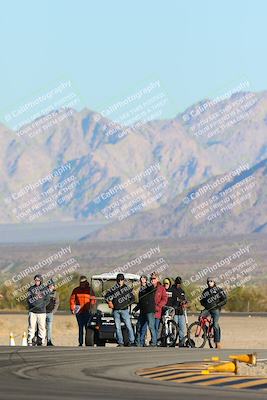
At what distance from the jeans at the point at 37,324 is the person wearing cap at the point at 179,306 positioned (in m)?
2.99

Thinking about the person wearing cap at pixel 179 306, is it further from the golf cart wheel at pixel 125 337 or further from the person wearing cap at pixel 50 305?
the person wearing cap at pixel 50 305

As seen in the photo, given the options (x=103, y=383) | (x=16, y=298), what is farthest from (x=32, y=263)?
(x=103, y=383)

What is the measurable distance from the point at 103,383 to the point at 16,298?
171 feet

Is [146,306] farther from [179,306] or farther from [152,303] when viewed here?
[179,306]

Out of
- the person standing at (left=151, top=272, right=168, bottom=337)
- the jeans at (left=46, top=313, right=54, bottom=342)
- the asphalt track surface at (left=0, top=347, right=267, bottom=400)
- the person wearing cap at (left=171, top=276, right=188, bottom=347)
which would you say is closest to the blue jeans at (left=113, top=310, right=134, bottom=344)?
the person standing at (left=151, top=272, right=168, bottom=337)

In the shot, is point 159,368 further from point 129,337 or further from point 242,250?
point 242,250

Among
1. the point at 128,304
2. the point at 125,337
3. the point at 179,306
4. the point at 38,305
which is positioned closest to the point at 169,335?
the point at 179,306

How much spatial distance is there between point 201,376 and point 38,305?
10.0 meters

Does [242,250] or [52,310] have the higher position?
[242,250]

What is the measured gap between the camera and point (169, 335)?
31.9 metres

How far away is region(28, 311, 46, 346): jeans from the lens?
102 ft

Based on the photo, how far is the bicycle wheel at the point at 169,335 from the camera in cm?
3181

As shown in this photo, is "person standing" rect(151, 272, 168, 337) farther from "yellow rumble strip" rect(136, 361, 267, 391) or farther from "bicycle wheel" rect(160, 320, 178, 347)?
"yellow rumble strip" rect(136, 361, 267, 391)

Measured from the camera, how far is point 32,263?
17700 cm
